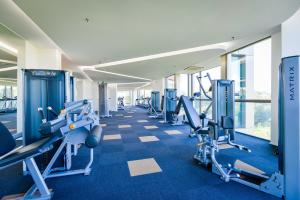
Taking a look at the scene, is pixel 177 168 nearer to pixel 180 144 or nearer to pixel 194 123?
pixel 194 123

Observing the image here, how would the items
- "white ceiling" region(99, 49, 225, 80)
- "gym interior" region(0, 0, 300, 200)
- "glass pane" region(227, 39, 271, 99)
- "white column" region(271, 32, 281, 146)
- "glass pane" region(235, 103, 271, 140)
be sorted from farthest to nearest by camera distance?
"white ceiling" region(99, 49, 225, 80) → "glass pane" region(235, 103, 271, 140) → "glass pane" region(227, 39, 271, 99) → "white column" region(271, 32, 281, 146) → "gym interior" region(0, 0, 300, 200)

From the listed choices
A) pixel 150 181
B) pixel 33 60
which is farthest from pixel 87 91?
pixel 150 181

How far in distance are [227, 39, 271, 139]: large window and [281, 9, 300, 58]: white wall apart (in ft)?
2.09

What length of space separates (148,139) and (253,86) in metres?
3.74

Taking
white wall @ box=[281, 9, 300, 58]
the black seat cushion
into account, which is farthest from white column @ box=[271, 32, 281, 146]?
the black seat cushion

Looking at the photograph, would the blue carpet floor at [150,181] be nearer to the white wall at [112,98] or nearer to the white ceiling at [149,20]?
the white ceiling at [149,20]

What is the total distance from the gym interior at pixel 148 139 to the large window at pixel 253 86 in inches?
2.2

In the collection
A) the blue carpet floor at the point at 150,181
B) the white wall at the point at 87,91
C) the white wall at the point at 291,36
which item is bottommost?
the blue carpet floor at the point at 150,181

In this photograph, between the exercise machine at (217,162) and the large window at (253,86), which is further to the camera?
the large window at (253,86)

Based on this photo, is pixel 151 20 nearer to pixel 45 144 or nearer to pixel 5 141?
pixel 45 144

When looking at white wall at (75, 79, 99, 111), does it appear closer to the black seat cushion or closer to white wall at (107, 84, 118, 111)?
white wall at (107, 84, 118, 111)

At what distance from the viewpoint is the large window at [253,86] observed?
13.9 feet

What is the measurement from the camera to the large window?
4227 mm

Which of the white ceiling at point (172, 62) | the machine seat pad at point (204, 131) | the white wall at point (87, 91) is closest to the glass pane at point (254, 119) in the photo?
the white ceiling at point (172, 62)
